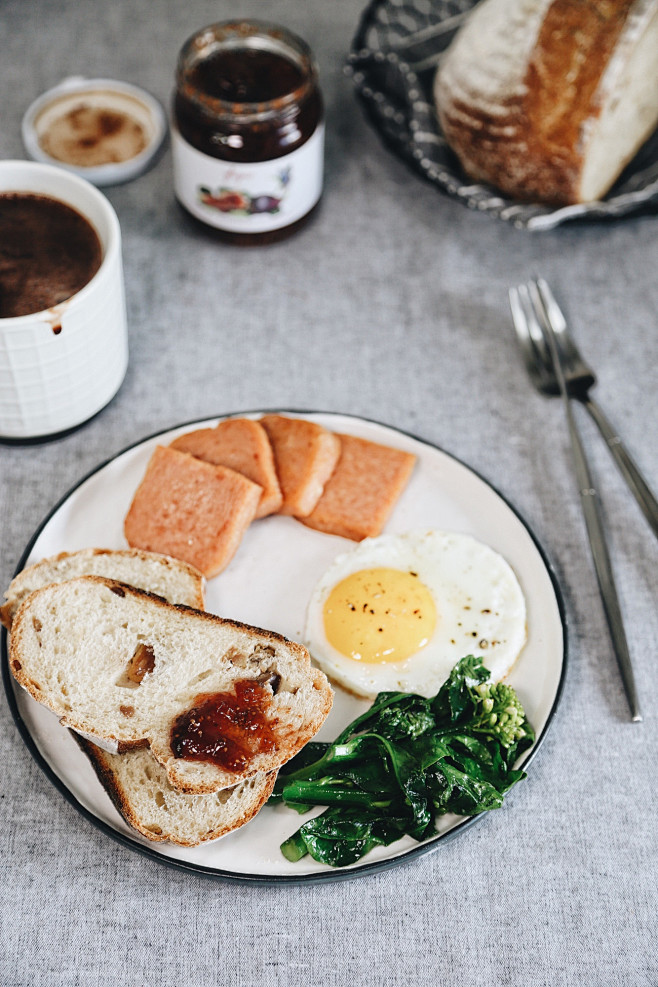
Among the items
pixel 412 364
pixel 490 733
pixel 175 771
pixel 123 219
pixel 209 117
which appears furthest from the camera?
pixel 123 219

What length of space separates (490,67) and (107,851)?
2099 millimetres

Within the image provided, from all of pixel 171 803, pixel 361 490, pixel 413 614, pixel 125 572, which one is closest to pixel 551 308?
pixel 361 490

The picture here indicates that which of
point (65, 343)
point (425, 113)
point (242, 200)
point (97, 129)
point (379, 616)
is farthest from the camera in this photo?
point (97, 129)

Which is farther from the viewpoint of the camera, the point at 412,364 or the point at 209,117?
the point at 412,364

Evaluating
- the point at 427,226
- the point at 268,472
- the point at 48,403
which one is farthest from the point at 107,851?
the point at 427,226

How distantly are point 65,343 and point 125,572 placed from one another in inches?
20.5

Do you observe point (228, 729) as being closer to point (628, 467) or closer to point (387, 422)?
point (387, 422)

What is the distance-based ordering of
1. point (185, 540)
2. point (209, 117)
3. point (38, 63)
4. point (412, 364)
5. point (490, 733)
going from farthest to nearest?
point (38, 63) → point (412, 364) → point (209, 117) → point (185, 540) → point (490, 733)

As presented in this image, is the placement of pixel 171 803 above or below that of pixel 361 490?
below

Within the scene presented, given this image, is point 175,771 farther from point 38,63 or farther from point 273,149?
point 38,63

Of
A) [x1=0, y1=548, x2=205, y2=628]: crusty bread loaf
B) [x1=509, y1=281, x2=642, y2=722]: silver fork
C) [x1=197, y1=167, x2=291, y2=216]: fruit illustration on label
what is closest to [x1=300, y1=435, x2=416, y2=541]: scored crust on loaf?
[x1=0, y1=548, x2=205, y2=628]: crusty bread loaf

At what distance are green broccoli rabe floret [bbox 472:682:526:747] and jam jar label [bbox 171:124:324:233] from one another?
4.65 feet

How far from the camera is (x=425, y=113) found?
2551mm

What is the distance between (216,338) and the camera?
2.39m
